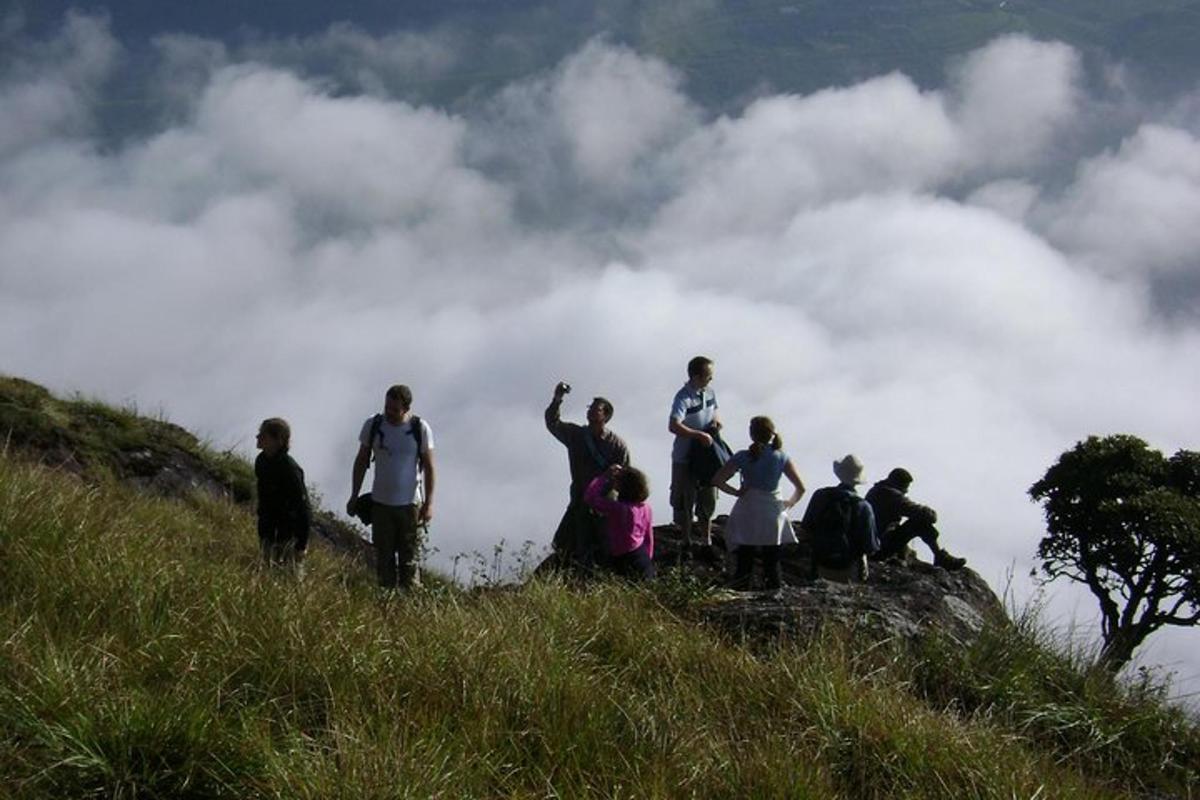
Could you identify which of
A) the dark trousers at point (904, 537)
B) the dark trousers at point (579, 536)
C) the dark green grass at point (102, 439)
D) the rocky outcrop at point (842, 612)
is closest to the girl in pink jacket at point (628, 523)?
the dark trousers at point (579, 536)

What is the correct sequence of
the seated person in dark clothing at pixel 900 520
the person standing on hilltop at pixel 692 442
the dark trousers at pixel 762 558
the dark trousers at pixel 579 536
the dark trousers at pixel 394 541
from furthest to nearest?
1. the seated person in dark clothing at pixel 900 520
2. the person standing on hilltop at pixel 692 442
3. the dark trousers at pixel 579 536
4. the dark trousers at pixel 762 558
5. the dark trousers at pixel 394 541

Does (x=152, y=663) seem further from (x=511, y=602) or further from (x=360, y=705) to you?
(x=511, y=602)

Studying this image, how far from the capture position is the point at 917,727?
500 centimetres

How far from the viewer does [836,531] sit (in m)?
9.88

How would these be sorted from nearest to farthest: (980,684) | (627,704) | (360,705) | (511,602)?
(360,705) → (627,704) → (980,684) → (511,602)

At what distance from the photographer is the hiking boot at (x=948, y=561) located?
12.4 metres

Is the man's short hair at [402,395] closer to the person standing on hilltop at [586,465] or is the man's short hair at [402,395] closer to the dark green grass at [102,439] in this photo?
the person standing on hilltop at [586,465]

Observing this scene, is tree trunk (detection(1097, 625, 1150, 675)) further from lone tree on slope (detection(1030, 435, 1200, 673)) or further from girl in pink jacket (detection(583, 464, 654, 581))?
lone tree on slope (detection(1030, 435, 1200, 673))

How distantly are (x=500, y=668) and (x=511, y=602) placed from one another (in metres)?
1.53

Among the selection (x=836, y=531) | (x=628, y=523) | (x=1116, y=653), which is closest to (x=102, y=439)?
(x=628, y=523)

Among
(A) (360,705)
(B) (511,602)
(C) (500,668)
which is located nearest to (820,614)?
(B) (511,602)

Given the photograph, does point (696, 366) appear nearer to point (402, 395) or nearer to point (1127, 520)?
point (402, 395)

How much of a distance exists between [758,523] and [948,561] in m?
4.17

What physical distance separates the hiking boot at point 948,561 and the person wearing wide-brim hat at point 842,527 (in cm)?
273
